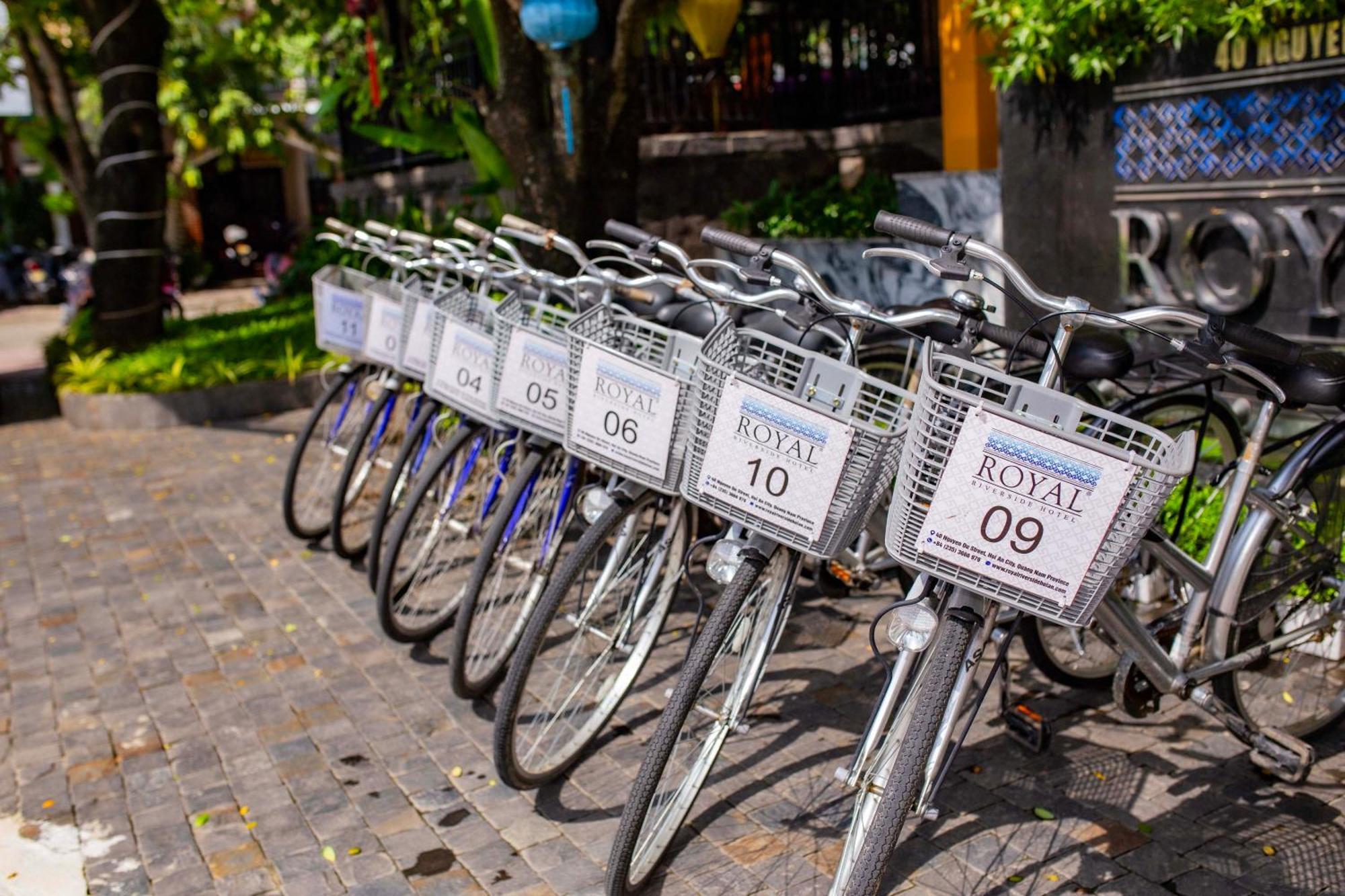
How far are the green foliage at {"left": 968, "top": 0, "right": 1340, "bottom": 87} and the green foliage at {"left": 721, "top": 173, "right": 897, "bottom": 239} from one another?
2291mm

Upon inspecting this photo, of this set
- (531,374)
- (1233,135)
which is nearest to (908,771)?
(531,374)

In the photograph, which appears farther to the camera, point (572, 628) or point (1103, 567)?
point (572, 628)

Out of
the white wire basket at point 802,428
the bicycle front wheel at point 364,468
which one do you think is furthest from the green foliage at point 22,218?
the white wire basket at point 802,428

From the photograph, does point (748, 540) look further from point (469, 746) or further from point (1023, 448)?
point (469, 746)

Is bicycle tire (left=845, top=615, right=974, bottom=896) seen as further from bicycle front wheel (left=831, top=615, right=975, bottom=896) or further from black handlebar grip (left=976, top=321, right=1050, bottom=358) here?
black handlebar grip (left=976, top=321, right=1050, bottom=358)

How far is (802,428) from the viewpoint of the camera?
2887mm

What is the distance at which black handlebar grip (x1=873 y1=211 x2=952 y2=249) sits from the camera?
2797 millimetres

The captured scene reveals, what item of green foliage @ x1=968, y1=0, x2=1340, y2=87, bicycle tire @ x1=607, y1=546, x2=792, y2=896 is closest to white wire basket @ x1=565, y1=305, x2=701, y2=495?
bicycle tire @ x1=607, y1=546, x2=792, y2=896

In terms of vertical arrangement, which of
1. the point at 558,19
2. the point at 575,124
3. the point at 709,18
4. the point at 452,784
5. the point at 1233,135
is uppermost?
the point at 709,18

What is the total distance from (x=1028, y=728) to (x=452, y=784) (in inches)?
68.4

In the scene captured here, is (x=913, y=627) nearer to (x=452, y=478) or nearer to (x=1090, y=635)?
(x=1090, y=635)

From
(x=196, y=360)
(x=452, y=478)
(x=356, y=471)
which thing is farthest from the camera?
(x=196, y=360)

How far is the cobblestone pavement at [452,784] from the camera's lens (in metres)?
3.33

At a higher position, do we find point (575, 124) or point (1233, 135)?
point (575, 124)
